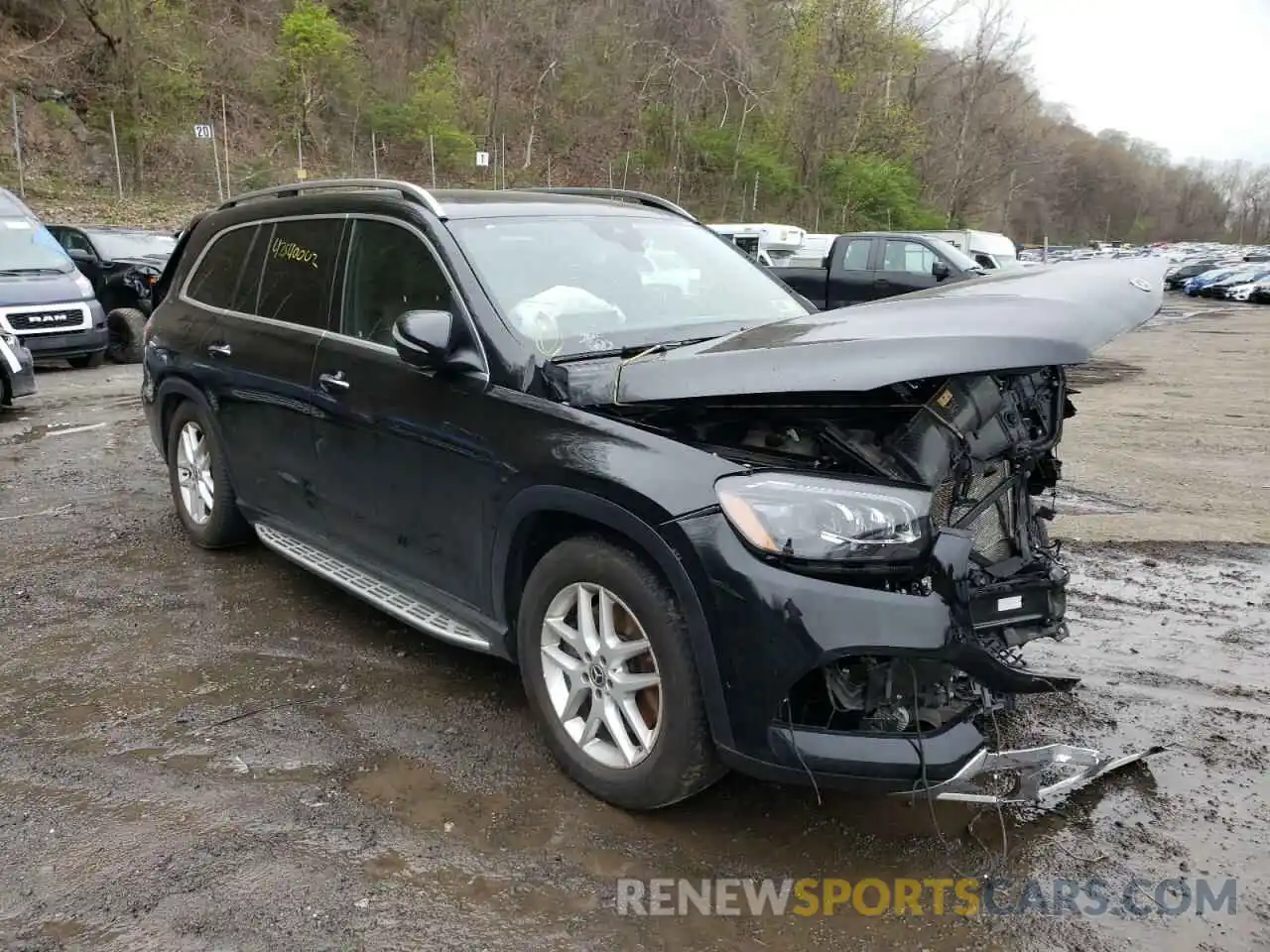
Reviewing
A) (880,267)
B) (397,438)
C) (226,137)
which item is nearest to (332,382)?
(397,438)

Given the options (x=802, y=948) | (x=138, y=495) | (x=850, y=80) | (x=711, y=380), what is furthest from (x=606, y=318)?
(x=850, y=80)

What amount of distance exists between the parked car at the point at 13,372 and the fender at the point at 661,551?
811 cm

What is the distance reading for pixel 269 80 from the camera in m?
34.1

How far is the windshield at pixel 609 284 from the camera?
3309mm

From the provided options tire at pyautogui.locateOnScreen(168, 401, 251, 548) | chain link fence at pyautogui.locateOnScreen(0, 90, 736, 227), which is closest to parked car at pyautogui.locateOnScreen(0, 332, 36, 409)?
tire at pyautogui.locateOnScreen(168, 401, 251, 548)

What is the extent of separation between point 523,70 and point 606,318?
143 feet

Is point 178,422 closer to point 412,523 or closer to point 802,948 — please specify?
point 412,523

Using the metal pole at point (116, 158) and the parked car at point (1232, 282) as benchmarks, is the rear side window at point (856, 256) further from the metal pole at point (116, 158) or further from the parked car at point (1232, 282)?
the parked car at point (1232, 282)

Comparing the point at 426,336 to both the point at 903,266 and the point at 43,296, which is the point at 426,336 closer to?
the point at 43,296

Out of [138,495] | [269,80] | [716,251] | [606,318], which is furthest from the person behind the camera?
[269,80]

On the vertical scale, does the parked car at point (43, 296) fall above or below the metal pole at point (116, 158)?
below

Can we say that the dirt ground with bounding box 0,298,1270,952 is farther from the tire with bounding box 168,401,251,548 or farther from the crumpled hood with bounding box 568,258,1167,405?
the crumpled hood with bounding box 568,258,1167,405

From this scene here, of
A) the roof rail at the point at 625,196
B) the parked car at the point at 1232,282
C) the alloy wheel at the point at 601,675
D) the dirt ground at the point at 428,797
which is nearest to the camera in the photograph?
the dirt ground at the point at 428,797

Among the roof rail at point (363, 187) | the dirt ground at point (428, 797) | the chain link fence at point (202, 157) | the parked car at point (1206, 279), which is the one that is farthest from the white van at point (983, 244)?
the roof rail at point (363, 187)
